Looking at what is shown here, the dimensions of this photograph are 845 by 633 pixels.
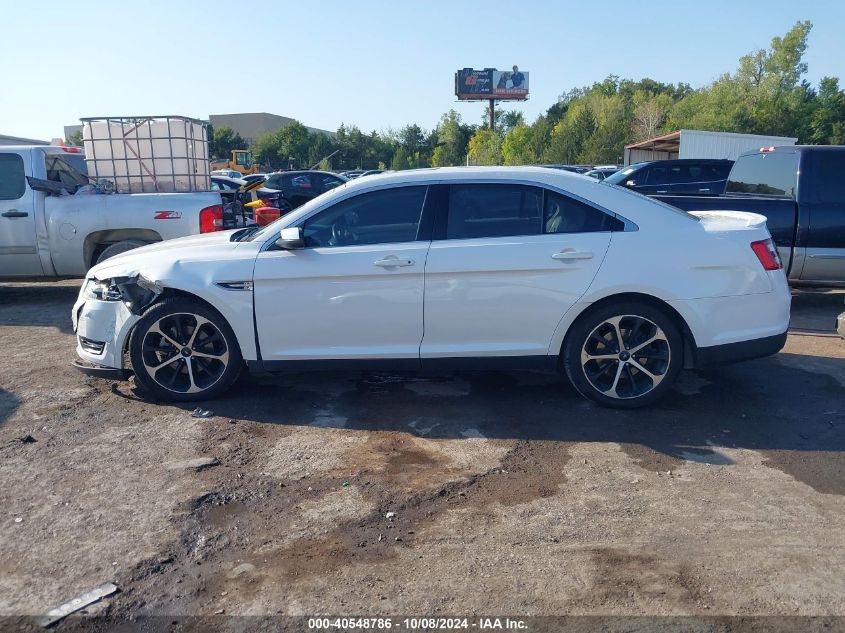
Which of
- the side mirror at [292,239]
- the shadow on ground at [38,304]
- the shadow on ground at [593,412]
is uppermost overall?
the side mirror at [292,239]

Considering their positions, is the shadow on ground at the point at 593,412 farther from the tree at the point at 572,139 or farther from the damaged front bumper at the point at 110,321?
the tree at the point at 572,139

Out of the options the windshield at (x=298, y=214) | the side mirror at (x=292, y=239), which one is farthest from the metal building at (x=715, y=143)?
the side mirror at (x=292, y=239)

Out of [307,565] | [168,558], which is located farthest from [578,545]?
[168,558]

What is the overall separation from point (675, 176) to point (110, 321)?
14.5 metres

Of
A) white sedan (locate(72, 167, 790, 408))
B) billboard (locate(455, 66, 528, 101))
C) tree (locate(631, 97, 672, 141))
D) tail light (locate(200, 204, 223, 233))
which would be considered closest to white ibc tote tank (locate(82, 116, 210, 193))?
tail light (locate(200, 204, 223, 233))

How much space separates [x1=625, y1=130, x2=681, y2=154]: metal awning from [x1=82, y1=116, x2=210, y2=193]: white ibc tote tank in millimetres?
25007

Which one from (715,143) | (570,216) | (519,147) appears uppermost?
(519,147)

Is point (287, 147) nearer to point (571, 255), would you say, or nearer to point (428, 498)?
point (571, 255)

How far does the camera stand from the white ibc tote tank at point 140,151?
9.21 metres

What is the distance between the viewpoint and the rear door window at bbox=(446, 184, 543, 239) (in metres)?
5.08

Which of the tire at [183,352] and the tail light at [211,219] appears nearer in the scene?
the tire at [183,352]

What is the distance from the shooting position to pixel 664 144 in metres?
33.5

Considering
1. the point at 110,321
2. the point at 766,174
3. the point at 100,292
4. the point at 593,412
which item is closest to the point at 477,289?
the point at 593,412

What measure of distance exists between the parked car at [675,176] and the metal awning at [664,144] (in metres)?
13.8
